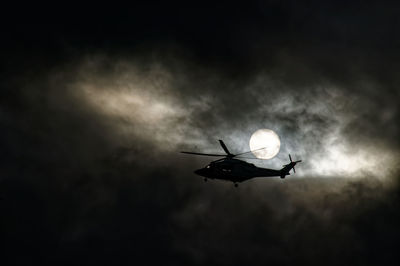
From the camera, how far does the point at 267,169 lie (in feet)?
297


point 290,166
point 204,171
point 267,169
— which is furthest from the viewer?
point 290,166

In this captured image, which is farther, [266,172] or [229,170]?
[266,172]

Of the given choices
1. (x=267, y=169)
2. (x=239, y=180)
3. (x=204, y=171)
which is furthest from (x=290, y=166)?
(x=204, y=171)

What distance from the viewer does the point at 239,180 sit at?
8644cm

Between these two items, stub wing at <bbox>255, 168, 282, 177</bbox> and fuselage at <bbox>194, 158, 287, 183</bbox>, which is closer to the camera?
fuselage at <bbox>194, 158, 287, 183</bbox>

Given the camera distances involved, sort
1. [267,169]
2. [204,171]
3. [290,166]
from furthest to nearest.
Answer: [290,166] → [267,169] → [204,171]

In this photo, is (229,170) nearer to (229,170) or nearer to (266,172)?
(229,170)

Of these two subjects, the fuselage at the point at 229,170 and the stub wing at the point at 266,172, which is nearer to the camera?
the fuselage at the point at 229,170

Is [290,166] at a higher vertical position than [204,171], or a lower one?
higher

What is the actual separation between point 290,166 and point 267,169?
1070cm

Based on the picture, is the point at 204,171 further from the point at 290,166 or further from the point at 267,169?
the point at 290,166

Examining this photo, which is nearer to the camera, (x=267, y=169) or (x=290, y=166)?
(x=267, y=169)

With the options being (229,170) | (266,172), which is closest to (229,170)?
(229,170)

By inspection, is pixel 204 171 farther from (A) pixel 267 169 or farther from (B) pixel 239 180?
(A) pixel 267 169
